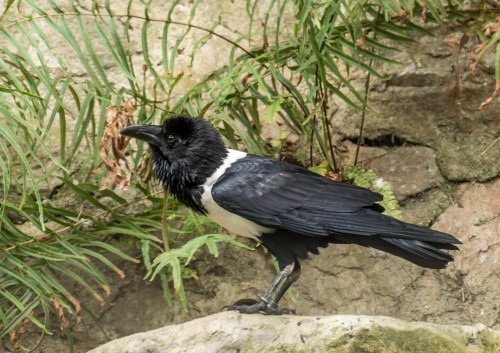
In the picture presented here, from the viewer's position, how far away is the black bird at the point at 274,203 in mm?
2723

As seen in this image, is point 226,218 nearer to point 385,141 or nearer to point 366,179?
point 366,179

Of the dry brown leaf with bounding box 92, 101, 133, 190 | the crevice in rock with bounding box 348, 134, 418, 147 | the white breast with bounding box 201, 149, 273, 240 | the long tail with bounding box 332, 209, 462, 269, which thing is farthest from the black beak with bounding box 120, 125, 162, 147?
the crevice in rock with bounding box 348, 134, 418, 147

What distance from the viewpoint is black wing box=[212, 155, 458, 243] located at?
272 centimetres

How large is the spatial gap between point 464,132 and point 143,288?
218cm

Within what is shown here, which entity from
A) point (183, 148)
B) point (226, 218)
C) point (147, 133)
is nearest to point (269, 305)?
point (226, 218)

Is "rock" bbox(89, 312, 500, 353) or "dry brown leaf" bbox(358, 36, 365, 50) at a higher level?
"dry brown leaf" bbox(358, 36, 365, 50)

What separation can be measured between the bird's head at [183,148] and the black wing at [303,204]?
0.11 m

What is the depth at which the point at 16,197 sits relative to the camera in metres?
4.21

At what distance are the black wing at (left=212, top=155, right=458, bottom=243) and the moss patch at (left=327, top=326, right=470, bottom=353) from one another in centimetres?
38

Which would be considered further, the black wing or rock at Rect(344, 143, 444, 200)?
rock at Rect(344, 143, 444, 200)

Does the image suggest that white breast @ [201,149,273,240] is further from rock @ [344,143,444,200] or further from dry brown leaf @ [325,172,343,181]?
rock @ [344,143,444,200]

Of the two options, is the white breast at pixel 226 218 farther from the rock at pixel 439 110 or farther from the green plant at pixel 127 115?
the rock at pixel 439 110

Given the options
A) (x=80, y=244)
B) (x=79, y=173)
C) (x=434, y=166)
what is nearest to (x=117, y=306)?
(x=80, y=244)

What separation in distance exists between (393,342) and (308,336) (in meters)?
0.32
